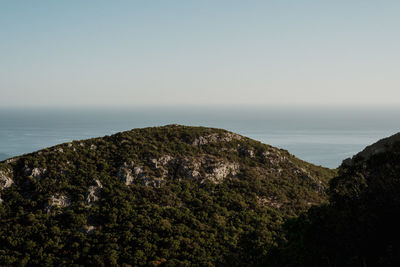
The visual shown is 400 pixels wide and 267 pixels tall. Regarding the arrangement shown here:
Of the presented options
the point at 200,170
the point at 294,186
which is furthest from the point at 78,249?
the point at 294,186

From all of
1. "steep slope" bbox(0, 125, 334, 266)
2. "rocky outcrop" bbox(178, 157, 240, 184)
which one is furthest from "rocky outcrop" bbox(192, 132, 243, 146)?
"rocky outcrop" bbox(178, 157, 240, 184)

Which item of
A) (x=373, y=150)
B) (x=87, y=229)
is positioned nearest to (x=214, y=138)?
(x=87, y=229)

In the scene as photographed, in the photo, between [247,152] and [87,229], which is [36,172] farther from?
[247,152]

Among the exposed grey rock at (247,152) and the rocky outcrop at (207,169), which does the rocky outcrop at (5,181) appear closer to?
the rocky outcrop at (207,169)

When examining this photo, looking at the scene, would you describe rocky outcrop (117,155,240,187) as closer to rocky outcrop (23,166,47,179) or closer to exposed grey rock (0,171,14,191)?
rocky outcrop (23,166,47,179)

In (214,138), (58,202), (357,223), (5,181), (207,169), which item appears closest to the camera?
(357,223)

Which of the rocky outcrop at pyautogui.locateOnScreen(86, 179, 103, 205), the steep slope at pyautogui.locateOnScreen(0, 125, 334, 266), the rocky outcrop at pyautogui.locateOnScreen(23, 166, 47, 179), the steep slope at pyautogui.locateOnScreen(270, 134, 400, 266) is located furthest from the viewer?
the rocky outcrop at pyautogui.locateOnScreen(23, 166, 47, 179)
